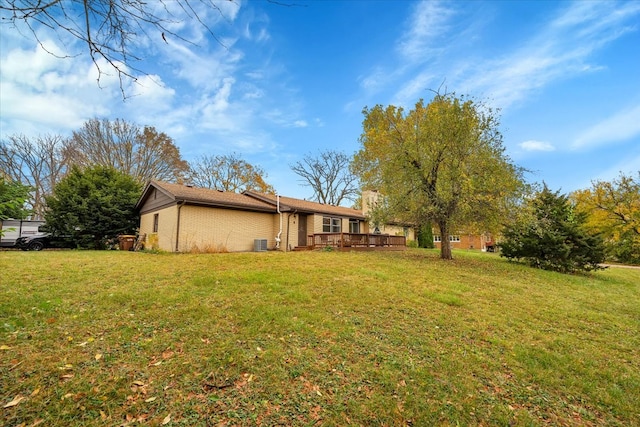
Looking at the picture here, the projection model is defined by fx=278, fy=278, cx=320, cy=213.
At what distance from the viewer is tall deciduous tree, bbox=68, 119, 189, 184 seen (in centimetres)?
2386

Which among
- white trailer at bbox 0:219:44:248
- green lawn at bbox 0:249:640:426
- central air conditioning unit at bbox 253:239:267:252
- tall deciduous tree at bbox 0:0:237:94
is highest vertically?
tall deciduous tree at bbox 0:0:237:94

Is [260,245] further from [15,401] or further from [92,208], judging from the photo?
[15,401]

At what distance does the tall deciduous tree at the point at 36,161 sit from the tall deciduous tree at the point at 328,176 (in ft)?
70.6

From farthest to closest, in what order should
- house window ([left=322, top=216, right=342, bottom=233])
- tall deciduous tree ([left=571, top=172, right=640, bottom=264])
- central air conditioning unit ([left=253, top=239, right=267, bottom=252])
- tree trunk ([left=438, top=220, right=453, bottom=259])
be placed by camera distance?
tall deciduous tree ([left=571, top=172, right=640, bottom=264]), house window ([left=322, top=216, right=342, bottom=233]), central air conditioning unit ([left=253, top=239, right=267, bottom=252]), tree trunk ([left=438, top=220, right=453, bottom=259])

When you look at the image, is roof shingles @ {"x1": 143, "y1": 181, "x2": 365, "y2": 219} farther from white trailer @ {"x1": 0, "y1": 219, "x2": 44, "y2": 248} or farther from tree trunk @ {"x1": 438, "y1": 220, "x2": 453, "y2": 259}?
white trailer @ {"x1": 0, "y1": 219, "x2": 44, "y2": 248}

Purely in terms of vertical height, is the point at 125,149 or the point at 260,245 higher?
the point at 125,149

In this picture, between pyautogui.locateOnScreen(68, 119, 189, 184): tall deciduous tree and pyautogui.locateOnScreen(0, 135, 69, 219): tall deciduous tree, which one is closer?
pyautogui.locateOnScreen(0, 135, 69, 219): tall deciduous tree

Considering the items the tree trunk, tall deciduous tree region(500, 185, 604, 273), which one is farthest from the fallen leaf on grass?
tall deciduous tree region(500, 185, 604, 273)

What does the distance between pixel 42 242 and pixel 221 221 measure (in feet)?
32.7

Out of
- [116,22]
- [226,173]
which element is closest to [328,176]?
[226,173]

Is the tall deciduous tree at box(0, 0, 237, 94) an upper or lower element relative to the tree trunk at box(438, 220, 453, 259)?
upper

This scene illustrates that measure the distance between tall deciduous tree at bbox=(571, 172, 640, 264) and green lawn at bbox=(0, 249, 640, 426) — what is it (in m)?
24.1

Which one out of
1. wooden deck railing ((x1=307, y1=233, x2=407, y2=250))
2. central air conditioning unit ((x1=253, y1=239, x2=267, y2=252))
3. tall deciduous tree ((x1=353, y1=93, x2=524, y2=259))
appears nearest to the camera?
tall deciduous tree ((x1=353, y1=93, x2=524, y2=259))

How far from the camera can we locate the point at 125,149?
81.1 ft
